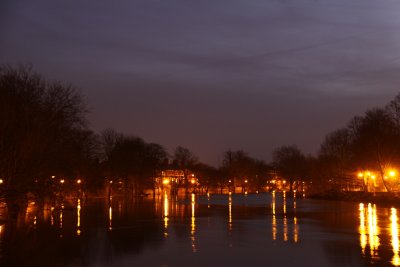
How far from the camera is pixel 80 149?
222 feet

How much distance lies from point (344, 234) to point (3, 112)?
85.1 feet

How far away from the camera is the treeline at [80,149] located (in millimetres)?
42531

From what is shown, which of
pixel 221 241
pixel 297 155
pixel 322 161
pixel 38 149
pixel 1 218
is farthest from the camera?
pixel 297 155

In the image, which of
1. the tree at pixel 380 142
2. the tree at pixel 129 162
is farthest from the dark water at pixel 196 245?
the tree at pixel 129 162

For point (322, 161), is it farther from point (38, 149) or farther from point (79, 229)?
point (79, 229)

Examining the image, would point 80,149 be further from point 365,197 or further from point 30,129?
point 365,197

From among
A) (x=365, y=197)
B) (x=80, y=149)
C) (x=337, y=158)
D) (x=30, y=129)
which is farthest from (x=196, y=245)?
(x=337, y=158)

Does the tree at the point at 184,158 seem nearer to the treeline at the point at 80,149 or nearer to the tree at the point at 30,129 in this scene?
the treeline at the point at 80,149

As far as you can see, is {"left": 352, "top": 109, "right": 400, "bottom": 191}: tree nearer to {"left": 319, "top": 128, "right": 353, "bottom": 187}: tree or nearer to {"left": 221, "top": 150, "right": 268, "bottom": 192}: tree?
{"left": 319, "top": 128, "right": 353, "bottom": 187}: tree

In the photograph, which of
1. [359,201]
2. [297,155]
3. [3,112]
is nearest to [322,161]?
[359,201]

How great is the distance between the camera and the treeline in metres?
42.5

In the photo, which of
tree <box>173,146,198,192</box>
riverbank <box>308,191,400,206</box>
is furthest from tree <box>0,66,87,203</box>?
tree <box>173,146,198,192</box>

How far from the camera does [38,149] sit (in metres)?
44.0

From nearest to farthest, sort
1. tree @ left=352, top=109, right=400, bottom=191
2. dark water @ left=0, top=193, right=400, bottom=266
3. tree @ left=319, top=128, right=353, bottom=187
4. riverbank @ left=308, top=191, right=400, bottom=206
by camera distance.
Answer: dark water @ left=0, top=193, right=400, bottom=266 < riverbank @ left=308, top=191, right=400, bottom=206 < tree @ left=352, top=109, right=400, bottom=191 < tree @ left=319, top=128, right=353, bottom=187
